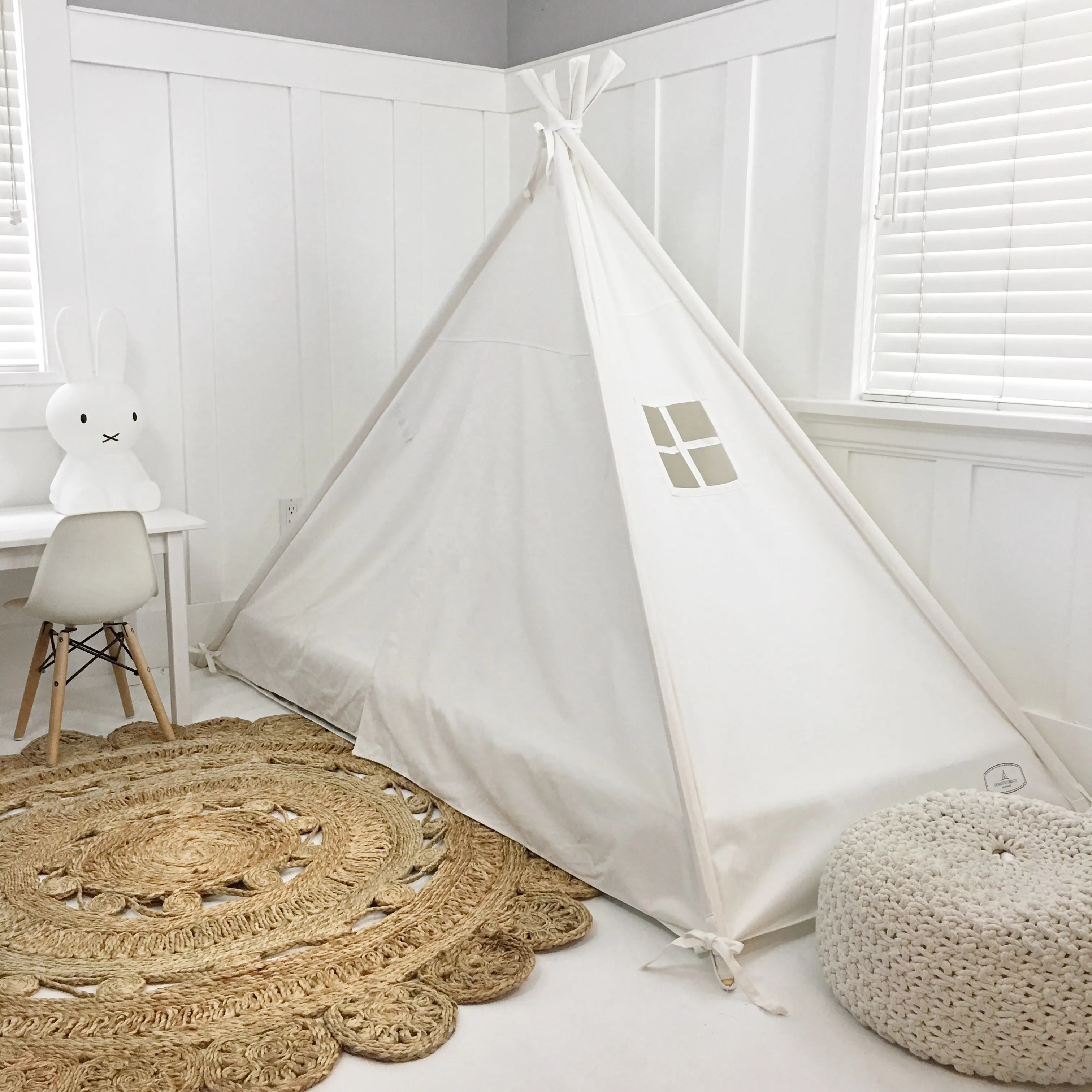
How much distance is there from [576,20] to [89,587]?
231cm

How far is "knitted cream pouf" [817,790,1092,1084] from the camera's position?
62.6 inches

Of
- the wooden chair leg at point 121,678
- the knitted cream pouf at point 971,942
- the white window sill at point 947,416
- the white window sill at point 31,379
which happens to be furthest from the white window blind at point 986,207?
the white window sill at point 31,379

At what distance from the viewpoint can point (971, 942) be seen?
5.30 ft

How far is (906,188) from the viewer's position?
2617mm

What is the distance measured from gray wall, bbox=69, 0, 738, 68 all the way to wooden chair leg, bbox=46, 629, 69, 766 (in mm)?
1784

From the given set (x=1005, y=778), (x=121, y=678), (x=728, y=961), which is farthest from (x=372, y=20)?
(x=728, y=961)

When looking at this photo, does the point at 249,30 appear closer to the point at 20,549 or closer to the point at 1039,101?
the point at 20,549

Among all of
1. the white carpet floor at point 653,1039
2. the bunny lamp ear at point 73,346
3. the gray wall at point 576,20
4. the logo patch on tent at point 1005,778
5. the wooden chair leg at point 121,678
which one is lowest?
the white carpet floor at point 653,1039

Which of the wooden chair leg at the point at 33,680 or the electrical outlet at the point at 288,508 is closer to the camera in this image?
the wooden chair leg at the point at 33,680

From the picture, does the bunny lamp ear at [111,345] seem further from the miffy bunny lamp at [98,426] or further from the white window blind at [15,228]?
the white window blind at [15,228]

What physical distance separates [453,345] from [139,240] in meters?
1.16

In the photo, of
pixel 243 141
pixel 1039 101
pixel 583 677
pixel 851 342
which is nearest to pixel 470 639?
pixel 583 677

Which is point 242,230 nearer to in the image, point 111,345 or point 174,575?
point 111,345

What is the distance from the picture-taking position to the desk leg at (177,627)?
9.86ft
